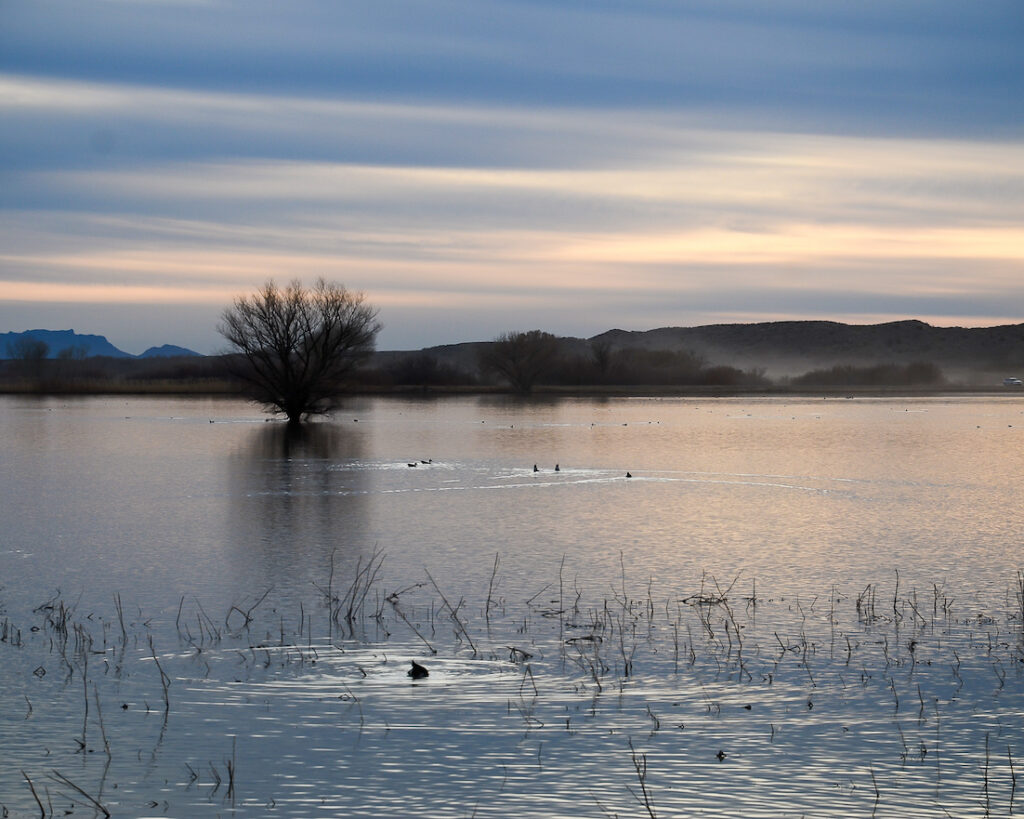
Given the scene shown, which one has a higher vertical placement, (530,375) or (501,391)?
(530,375)

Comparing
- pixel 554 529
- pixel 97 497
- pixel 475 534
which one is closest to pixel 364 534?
pixel 475 534

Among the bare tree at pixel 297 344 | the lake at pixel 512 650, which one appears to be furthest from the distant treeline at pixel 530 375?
the lake at pixel 512 650

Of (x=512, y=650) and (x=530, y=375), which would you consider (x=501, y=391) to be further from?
(x=512, y=650)

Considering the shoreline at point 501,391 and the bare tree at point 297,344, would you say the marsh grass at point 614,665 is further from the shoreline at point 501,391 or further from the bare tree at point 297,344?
the shoreline at point 501,391

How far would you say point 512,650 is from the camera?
10.6m

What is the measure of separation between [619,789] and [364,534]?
11.7 m

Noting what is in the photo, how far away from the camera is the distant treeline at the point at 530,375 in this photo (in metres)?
102

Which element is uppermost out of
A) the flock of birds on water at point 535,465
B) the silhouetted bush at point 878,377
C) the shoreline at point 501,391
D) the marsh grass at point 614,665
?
the silhouetted bush at point 878,377

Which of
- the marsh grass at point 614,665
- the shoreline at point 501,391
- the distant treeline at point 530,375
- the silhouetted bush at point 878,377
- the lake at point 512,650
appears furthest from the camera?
the silhouetted bush at point 878,377

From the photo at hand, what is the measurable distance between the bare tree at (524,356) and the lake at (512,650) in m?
76.1

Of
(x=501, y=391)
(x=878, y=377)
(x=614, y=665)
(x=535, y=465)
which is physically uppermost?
(x=878, y=377)

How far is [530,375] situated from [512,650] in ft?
303

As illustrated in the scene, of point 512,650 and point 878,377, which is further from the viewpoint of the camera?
point 878,377

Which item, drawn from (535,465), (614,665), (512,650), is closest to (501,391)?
(535,465)
